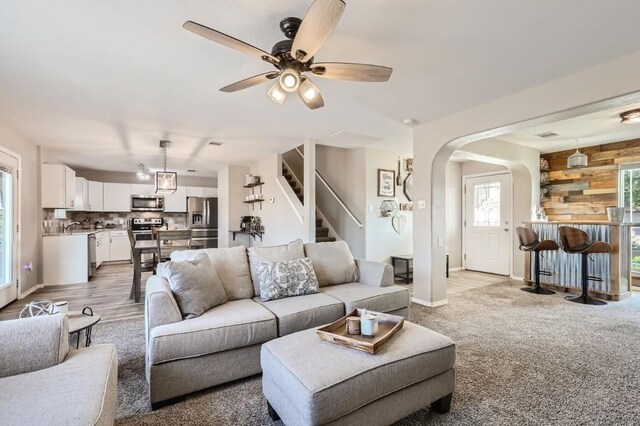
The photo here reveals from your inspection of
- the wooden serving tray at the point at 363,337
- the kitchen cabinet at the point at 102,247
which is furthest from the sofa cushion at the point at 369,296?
the kitchen cabinet at the point at 102,247

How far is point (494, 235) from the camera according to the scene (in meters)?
6.39

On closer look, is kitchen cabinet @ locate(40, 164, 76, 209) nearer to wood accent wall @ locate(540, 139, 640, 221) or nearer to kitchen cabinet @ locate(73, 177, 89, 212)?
kitchen cabinet @ locate(73, 177, 89, 212)

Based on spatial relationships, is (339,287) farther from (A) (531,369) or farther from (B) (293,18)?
(B) (293,18)

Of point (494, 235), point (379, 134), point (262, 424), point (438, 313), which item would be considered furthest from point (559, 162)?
point (262, 424)

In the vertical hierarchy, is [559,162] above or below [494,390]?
above

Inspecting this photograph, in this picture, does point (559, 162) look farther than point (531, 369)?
Yes

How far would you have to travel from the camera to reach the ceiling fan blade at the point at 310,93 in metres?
2.34

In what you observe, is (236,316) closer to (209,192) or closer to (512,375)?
(512,375)

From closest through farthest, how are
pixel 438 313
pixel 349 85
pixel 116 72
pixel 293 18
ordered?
pixel 293 18 → pixel 116 72 → pixel 349 85 → pixel 438 313

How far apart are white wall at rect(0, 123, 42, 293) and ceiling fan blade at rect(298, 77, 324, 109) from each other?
4.33m

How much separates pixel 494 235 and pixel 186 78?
617 cm

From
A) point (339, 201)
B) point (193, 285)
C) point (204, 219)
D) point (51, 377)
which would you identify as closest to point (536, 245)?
point (339, 201)

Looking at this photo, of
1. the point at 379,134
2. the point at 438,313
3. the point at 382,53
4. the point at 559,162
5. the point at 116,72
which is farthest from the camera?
the point at 559,162

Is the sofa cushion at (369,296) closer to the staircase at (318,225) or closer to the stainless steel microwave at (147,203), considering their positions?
the staircase at (318,225)
